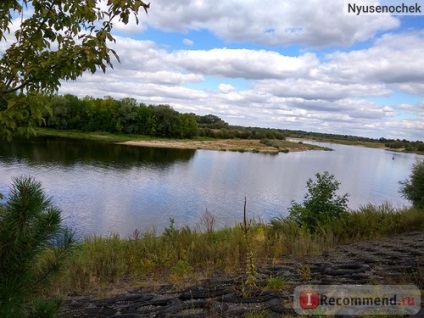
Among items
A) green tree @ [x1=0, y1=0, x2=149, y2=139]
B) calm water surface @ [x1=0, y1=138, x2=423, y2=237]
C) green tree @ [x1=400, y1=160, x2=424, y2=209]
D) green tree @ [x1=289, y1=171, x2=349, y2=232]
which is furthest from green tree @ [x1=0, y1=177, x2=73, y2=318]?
green tree @ [x1=400, y1=160, x2=424, y2=209]

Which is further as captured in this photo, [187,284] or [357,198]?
[357,198]

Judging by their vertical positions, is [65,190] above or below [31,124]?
below

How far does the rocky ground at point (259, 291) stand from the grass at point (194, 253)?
321 millimetres

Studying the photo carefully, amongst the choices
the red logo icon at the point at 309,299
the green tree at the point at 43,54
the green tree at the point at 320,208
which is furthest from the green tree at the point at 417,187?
the green tree at the point at 43,54

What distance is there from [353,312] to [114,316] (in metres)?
2.95

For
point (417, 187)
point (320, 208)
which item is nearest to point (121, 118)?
point (417, 187)

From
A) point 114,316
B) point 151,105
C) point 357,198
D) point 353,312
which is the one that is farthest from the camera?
point 151,105

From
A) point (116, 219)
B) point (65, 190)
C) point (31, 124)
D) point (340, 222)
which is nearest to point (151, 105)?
point (65, 190)

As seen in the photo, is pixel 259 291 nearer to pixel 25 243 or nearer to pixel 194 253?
pixel 25 243

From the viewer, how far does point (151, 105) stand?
327ft

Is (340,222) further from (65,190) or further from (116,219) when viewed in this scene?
(65,190)

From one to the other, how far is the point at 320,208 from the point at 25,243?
11.1 metres

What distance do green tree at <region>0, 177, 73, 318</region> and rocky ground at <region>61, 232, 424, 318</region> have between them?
150cm

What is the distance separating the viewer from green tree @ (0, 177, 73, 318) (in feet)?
9.37
